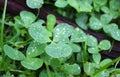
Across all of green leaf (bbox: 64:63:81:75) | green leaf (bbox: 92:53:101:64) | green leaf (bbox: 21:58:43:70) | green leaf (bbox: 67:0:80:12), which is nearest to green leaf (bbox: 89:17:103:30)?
green leaf (bbox: 67:0:80:12)

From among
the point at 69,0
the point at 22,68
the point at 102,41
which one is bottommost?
the point at 22,68

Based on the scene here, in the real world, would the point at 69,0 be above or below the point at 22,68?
above

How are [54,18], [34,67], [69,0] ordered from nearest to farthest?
[34,67]
[54,18]
[69,0]

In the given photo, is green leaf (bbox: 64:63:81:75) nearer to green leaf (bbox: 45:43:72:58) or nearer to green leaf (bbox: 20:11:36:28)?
green leaf (bbox: 45:43:72:58)

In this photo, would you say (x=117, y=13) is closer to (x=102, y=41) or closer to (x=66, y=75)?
(x=102, y=41)

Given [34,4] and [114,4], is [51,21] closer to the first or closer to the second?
[34,4]

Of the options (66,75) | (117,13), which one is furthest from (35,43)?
(117,13)
